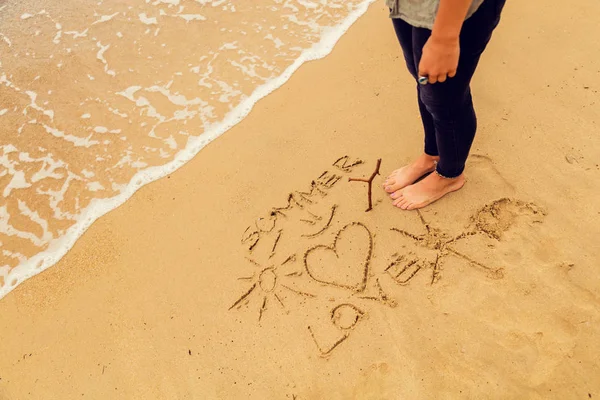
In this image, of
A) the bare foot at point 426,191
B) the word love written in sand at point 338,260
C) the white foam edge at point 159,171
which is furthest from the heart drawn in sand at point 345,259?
the white foam edge at point 159,171

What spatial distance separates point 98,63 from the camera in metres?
3.57

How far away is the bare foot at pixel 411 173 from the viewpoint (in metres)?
2.27

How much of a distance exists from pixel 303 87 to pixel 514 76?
1.37 metres

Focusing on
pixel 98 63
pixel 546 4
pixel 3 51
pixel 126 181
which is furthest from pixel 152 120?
pixel 546 4

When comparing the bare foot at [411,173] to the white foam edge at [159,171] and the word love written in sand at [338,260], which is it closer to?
the word love written in sand at [338,260]

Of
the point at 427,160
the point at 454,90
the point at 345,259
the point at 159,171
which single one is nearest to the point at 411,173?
the point at 427,160

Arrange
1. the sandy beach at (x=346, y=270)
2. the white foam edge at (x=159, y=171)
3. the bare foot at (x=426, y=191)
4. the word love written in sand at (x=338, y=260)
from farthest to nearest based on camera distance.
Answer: the white foam edge at (x=159, y=171) < the bare foot at (x=426, y=191) < the word love written in sand at (x=338, y=260) < the sandy beach at (x=346, y=270)

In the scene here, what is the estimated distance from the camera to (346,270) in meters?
2.09

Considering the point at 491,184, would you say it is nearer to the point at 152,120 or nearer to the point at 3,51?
the point at 152,120

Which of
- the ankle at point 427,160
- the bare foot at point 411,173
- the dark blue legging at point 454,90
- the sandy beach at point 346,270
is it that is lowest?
the sandy beach at point 346,270

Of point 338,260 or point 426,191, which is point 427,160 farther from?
point 338,260

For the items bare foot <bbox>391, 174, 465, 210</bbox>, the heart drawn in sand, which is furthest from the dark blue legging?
the heart drawn in sand

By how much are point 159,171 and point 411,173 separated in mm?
1573

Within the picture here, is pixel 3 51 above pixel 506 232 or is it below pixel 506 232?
above
